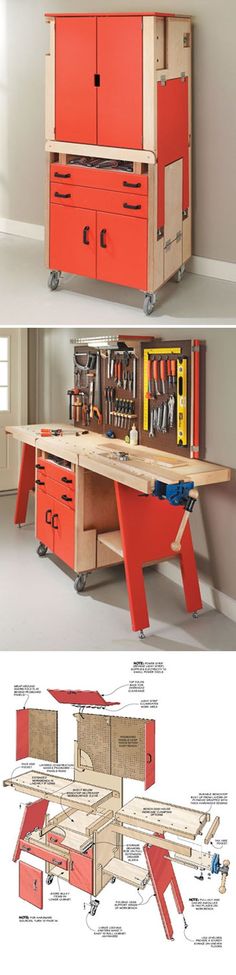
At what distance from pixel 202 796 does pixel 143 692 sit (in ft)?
1.02

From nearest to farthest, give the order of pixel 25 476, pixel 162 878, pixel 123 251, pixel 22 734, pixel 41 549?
pixel 162 878, pixel 22 734, pixel 123 251, pixel 41 549, pixel 25 476

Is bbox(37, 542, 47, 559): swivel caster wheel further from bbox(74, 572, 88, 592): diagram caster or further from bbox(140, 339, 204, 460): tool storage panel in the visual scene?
bbox(140, 339, 204, 460): tool storage panel

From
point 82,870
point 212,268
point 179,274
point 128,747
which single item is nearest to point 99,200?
point 179,274

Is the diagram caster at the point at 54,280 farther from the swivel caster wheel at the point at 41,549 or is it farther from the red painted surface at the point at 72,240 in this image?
the swivel caster wheel at the point at 41,549

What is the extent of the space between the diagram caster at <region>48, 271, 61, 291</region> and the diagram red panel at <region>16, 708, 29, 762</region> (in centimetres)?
205

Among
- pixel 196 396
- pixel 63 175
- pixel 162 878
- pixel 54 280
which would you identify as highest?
pixel 63 175

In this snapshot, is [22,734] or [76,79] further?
[76,79]

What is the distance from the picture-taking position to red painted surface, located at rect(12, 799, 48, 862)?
6.93ft

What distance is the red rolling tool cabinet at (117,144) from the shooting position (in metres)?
2.86

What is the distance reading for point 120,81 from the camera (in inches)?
114

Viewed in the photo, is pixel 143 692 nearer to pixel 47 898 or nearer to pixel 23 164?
pixel 47 898

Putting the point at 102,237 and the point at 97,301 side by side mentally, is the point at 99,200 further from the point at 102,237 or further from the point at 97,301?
the point at 97,301

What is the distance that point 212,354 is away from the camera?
3.21 m

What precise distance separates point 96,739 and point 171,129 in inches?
94.4
